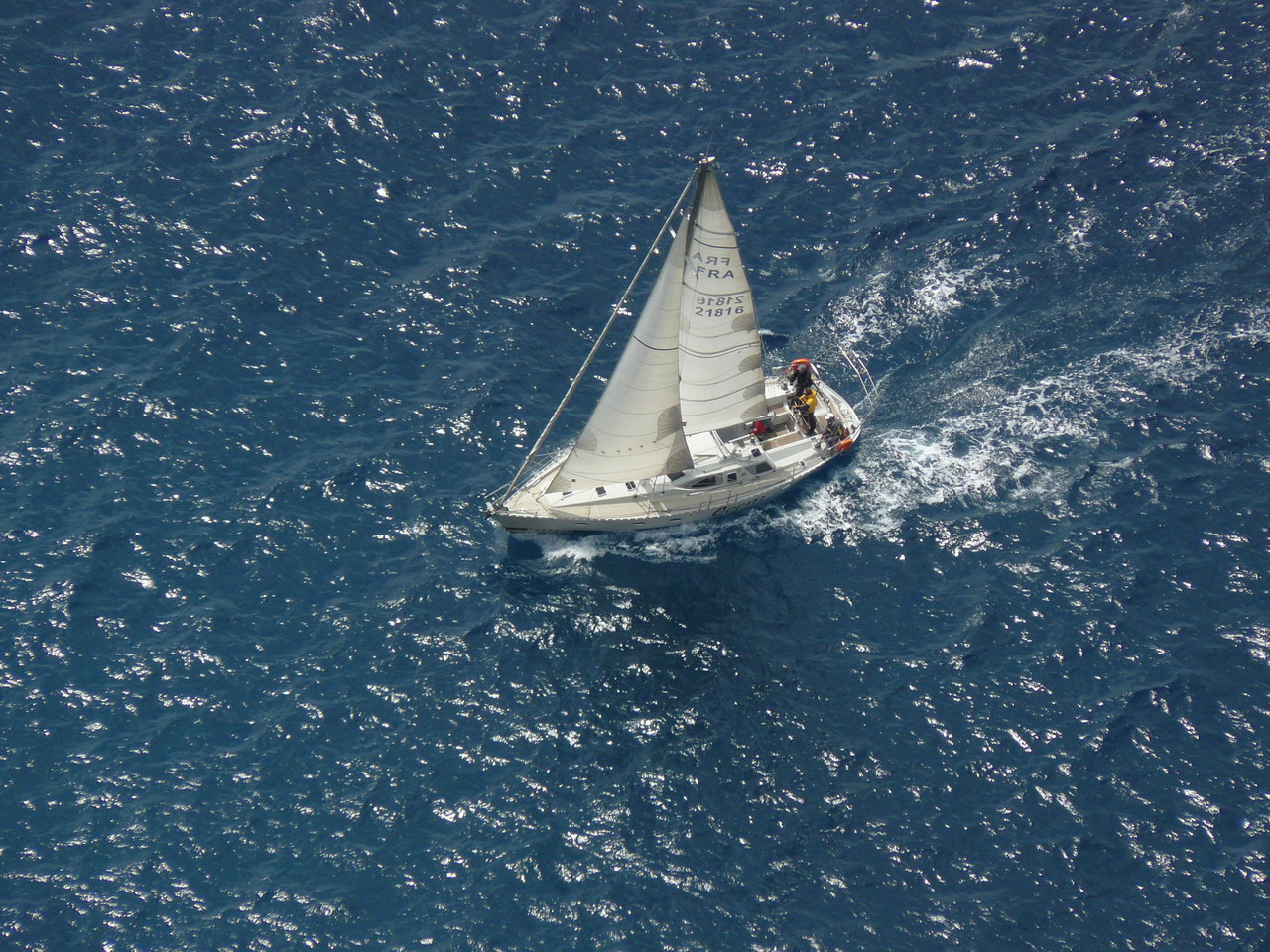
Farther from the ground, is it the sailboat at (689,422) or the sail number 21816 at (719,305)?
the sail number 21816 at (719,305)

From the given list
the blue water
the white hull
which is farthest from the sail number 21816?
the blue water

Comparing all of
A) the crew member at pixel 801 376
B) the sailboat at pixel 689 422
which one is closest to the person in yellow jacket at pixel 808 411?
the sailboat at pixel 689 422

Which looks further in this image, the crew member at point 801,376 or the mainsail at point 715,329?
the crew member at point 801,376

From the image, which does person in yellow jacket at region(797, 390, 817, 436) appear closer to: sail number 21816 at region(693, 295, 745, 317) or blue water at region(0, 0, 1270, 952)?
blue water at region(0, 0, 1270, 952)

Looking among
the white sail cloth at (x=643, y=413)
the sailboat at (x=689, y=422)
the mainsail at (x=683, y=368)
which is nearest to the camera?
the mainsail at (x=683, y=368)

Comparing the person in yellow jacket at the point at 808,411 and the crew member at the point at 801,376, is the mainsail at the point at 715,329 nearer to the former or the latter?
the person in yellow jacket at the point at 808,411

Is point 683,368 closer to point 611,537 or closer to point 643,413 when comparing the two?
point 643,413
